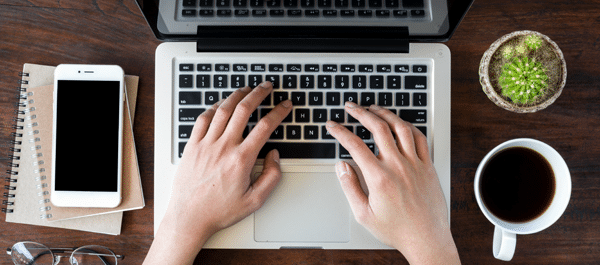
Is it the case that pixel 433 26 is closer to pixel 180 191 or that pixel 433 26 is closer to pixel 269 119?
pixel 269 119

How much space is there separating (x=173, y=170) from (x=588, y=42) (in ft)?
2.75

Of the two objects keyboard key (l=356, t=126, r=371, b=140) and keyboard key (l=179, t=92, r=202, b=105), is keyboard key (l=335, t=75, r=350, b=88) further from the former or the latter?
keyboard key (l=179, t=92, r=202, b=105)

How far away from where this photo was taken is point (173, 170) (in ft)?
2.16

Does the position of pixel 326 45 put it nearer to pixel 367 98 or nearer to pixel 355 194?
pixel 367 98

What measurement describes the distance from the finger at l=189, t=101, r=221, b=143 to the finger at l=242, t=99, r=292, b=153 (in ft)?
0.24

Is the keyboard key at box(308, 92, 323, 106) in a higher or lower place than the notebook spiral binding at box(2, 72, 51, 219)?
higher

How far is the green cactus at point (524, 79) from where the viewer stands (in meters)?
0.62

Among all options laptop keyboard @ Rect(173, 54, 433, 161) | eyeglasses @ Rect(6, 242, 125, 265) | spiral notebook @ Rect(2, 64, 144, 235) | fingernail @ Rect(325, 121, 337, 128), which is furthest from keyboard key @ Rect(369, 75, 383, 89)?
eyeglasses @ Rect(6, 242, 125, 265)

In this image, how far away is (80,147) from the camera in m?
0.69

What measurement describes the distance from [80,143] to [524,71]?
81 centimetres

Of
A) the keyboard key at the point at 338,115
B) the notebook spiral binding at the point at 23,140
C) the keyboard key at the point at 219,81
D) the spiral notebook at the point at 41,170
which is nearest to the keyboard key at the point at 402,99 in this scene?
the keyboard key at the point at 338,115

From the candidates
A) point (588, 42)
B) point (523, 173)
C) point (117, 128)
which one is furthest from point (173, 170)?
point (588, 42)

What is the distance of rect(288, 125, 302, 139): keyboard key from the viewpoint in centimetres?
65

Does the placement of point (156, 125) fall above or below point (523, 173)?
above
